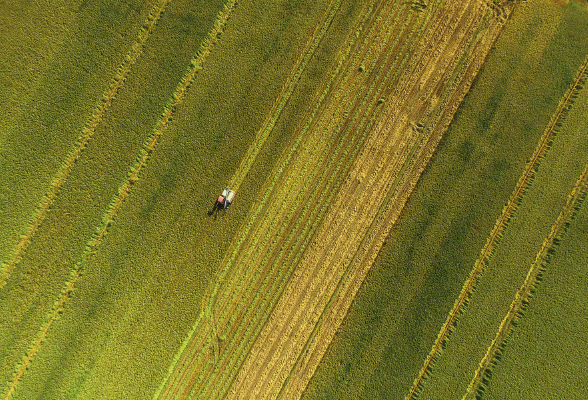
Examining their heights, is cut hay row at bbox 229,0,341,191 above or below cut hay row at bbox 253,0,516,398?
above

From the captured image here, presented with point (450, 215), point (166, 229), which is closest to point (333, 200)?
point (450, 215)

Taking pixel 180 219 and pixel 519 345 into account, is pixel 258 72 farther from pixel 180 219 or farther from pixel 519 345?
pixel 519 345

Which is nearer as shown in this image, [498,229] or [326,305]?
[326,305]

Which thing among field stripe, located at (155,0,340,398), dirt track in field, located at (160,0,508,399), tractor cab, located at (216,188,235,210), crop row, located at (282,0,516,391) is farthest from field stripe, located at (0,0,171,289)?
crop row, located at (282,0,516,391)

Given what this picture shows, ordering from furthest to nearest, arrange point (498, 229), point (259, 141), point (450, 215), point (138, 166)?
1. point (498, 229)
2. point (450, 215)
3. point (259, 141)
4. point (138, 166)

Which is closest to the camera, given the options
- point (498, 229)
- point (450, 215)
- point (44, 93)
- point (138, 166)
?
point (44, 93)

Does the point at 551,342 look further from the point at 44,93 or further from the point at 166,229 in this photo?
the point at 44,93

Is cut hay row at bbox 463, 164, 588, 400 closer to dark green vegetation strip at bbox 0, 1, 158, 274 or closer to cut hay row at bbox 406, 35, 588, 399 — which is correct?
cut hay row at bbox 406, 35, 588, 399
